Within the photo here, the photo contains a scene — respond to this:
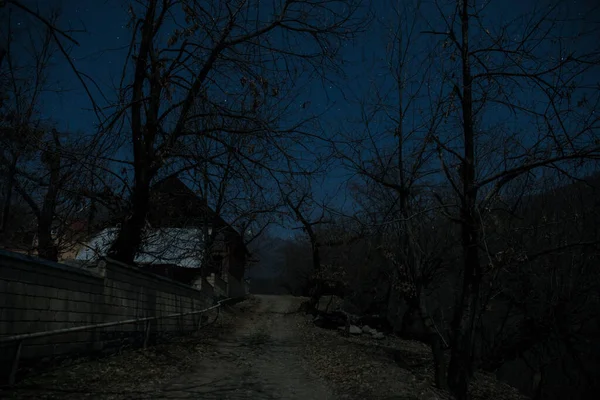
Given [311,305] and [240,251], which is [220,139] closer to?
[311,305]

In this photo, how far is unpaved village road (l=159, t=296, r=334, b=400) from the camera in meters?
7.37

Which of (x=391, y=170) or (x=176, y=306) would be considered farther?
(x=176, y=306)

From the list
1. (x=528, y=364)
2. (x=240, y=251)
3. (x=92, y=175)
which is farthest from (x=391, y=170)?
(x=240, y=251)

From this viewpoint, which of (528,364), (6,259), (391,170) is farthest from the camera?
(528,364)

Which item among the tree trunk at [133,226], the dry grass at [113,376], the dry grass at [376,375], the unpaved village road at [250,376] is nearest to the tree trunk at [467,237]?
the dry grass at [376,375]

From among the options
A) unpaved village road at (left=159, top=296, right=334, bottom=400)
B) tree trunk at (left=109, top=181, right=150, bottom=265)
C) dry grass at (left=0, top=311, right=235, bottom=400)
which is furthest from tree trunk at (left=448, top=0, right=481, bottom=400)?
tree trunk at (left=109, top=181, right=150, bottom=265)

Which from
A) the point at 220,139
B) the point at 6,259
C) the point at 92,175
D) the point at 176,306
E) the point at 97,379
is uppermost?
the point at 220,139

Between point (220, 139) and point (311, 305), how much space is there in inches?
839

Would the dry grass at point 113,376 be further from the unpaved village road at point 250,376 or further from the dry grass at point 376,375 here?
the dry grass at point 376,375

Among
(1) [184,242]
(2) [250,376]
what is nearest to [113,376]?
(2) [250,376]

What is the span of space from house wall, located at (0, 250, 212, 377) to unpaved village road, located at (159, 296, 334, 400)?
175cm

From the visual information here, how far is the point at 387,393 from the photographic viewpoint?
746cm

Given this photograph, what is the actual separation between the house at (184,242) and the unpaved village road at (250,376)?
11.9 feet

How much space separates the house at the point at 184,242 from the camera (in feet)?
42.1
